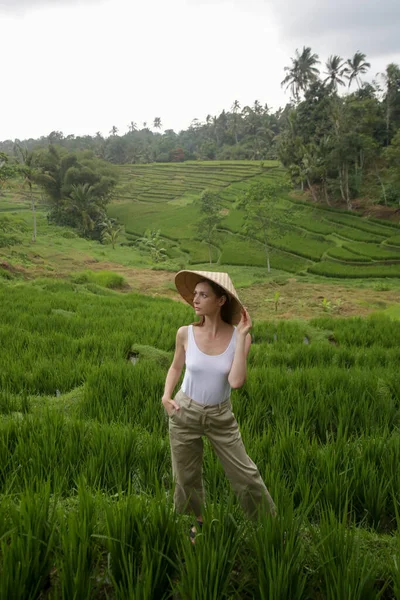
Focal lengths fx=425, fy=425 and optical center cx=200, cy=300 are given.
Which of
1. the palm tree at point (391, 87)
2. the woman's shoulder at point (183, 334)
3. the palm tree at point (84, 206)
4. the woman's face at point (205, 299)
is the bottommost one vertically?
the woman's shoulder at point (183, 334)

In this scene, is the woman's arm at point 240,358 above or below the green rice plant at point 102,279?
above

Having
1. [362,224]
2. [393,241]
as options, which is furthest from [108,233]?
[393,241]

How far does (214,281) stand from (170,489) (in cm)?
87

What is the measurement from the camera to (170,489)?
1736mm

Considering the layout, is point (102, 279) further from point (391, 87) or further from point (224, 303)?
point (391, 87)

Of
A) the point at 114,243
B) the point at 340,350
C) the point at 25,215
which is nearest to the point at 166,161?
the point at 25,215

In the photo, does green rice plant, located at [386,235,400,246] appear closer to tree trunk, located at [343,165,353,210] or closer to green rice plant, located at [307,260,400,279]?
green rice plant, located at [307,260,400,279]

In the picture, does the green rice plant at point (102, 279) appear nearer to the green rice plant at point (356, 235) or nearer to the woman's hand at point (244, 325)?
the woman's hand at point (244, 325)

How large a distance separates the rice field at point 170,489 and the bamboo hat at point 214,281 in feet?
2.44

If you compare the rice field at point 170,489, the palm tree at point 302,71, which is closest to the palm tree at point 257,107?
the palm tree at point 302,71

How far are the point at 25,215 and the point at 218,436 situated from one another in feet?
129

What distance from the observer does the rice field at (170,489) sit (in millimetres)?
1292

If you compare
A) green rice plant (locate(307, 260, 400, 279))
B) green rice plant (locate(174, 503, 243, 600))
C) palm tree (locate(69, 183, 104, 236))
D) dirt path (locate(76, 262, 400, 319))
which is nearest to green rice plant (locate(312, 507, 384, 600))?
green rice plant (locate(174, 503, 243, 600))

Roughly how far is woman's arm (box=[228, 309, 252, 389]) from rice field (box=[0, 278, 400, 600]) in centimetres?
43
